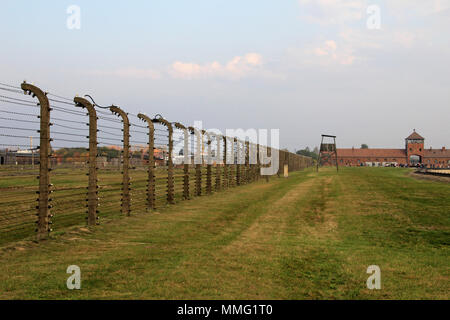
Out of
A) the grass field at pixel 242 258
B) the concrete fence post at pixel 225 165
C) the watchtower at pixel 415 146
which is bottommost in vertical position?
the grass field at pixel 242 258

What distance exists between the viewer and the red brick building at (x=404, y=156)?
151125 millimetres

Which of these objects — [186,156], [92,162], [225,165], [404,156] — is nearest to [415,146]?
[404,156]

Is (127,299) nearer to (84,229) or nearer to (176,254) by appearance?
(176,254)

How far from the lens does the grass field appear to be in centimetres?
470

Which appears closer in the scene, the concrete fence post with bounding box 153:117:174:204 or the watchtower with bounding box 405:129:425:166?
the concrete fence post with bounding box 153:117:174:204

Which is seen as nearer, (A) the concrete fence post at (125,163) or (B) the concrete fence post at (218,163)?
(A) the concrete fence post at (125,163)

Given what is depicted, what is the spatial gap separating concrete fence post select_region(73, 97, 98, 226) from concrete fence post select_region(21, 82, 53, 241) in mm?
1548

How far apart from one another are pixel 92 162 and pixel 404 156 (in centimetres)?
16252

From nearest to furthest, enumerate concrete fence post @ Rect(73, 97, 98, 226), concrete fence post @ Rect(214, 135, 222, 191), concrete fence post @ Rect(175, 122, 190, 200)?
concrete fence post @ Rect(73, 97, 98, 226) < concrete fence post @ Rect(175, 122, 190, 200) < concrete fence post @ Rect(214, 135, 222, 191)

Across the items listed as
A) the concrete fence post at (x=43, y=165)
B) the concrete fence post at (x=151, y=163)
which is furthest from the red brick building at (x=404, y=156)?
the concrete fence post at (x=43, y=165)

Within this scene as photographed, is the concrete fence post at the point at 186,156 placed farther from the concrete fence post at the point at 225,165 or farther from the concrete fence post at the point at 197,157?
the concrete fence post at the point at 225,165

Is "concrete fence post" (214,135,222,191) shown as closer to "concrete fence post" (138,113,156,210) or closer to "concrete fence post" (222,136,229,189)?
"concrete fence post" (222,136,229,189)

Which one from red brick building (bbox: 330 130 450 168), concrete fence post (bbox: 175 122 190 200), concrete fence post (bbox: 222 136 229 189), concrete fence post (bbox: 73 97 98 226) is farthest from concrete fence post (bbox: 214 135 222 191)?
red brick building (bbox: 330 130 450 168)

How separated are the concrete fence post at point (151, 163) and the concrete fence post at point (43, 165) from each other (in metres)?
4.81
